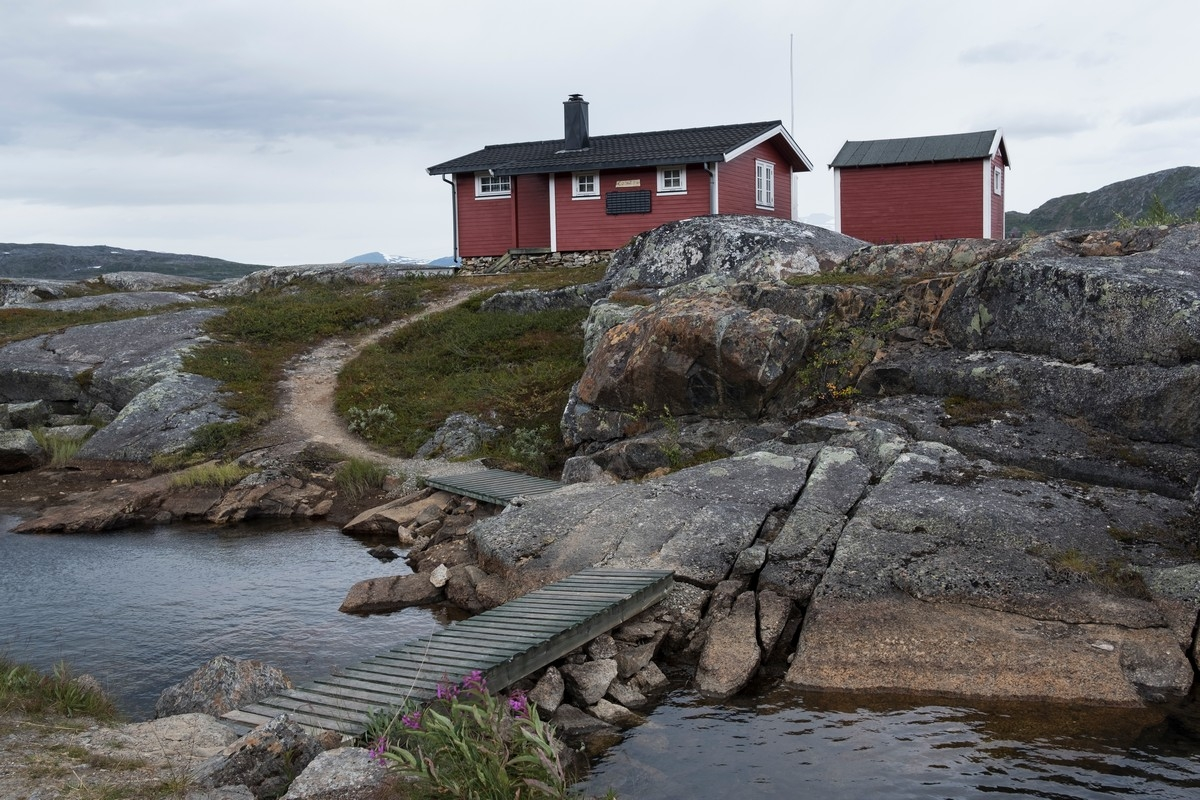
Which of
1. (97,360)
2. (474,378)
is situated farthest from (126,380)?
(474,378)

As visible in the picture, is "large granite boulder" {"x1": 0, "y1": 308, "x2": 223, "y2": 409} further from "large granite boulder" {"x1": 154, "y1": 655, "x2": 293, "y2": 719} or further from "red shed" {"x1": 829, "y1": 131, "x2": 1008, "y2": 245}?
"red shed" {"x1": 829, "y1": 131, "x2": 1008, "y2": 245}

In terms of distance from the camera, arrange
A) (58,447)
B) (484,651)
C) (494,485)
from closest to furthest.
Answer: (484,651)
(494,485)
(58,447)

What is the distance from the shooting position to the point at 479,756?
6.43m

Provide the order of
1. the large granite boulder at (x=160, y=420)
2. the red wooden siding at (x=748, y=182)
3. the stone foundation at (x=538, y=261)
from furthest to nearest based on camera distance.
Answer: the stone foundation at (x=538, y=261) → the red wooden siding at (x=748, y=182) → the large granite boulder at (x=160, y=420)

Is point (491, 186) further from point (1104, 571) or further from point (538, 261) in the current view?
point (1104, 571)

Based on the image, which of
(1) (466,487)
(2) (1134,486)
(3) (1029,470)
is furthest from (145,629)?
(2) (1134,486)

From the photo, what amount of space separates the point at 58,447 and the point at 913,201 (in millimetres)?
27396

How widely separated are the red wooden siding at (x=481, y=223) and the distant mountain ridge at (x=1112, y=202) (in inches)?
2155

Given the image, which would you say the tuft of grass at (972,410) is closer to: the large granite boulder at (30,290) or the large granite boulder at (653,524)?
the large granite boulder at (653,524)

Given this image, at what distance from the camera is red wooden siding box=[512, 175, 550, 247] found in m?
37.2

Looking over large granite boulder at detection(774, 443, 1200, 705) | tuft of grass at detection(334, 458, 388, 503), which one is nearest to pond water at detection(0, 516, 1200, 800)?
large granite boulder at detection(774, 443, 1200, 705)

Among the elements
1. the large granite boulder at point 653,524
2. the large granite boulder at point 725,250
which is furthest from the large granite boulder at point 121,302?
the large granite boulder at point 653,524

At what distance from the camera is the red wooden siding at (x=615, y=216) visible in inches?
1331

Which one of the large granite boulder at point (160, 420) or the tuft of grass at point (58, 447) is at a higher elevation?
the large granite boulder at point (160, 420)
